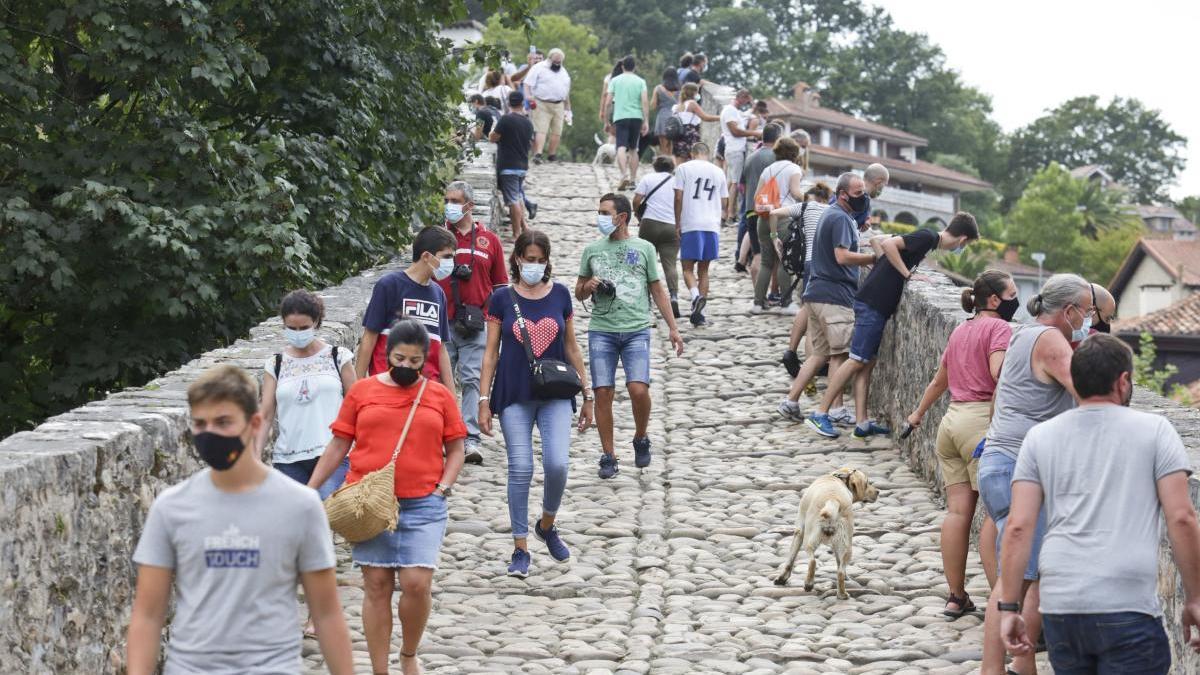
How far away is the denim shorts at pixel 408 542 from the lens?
7.62 meters

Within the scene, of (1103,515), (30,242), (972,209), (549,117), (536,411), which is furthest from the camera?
(972,209)

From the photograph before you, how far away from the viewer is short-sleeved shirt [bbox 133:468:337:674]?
4.97m

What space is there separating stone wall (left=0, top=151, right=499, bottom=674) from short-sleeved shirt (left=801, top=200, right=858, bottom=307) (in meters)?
6.81

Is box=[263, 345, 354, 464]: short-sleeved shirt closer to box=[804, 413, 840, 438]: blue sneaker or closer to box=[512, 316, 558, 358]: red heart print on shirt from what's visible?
box=[512, 316, 558, 358]: red heart print on shirt

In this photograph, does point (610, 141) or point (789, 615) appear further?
point (610, 141)

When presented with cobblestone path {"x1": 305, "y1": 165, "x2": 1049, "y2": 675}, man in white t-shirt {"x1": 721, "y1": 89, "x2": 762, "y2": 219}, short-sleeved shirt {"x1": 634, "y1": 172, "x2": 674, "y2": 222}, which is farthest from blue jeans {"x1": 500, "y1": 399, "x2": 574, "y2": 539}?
man in white t-shirt {"x1": 721, "y1": 89, "x2": 762, "y2": 219}

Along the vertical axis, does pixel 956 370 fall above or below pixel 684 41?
below

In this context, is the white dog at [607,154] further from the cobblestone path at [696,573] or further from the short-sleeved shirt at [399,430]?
the short-sleeved shirt at [399,430]

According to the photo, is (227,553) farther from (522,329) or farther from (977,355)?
(522,329)

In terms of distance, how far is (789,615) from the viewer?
9.52 meters

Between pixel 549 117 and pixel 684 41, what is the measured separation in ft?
193

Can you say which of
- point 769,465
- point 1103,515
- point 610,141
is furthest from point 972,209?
point 1103,515

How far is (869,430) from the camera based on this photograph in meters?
13.8

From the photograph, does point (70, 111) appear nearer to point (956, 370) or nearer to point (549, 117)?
point (956, 370)
